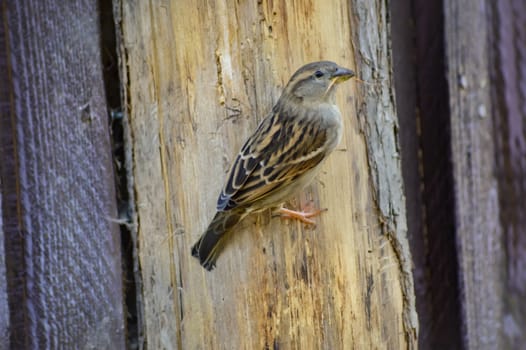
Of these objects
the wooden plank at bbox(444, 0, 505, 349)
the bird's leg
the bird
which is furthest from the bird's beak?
the bird's leg

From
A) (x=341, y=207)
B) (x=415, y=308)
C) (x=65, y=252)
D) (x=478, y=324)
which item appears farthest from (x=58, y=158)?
(x=478, y=324)

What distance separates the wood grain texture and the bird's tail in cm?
5

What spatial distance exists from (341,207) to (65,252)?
107 cm

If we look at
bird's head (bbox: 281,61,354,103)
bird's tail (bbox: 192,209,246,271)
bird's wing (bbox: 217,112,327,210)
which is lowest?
bird's tail (bbox: 192,209,246,271)

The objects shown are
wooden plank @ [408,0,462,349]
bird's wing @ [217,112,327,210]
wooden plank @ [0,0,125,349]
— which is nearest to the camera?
wooden plank @ [0,0,125,349]

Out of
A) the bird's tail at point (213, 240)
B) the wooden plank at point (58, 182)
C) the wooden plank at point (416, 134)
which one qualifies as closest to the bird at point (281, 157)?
the bird's tail at point (213, 240)

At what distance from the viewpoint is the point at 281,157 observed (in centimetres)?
268

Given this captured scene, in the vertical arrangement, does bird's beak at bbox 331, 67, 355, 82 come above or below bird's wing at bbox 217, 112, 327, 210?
above

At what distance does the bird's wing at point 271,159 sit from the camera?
2.40m

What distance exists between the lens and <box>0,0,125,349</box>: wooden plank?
85.7 inches

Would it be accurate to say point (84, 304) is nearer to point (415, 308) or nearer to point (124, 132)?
point (124, 132)

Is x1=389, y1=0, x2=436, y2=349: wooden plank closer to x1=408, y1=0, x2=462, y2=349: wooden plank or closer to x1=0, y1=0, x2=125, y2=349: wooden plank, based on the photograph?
x1=408, y1=0, x2=462, y2=349: wooden plank

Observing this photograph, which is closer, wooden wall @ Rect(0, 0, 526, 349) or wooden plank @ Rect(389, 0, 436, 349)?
wooden wall @ Rect(0, 0, 526, 349)

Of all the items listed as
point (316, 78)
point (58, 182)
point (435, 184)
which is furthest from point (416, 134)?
point (58, 182)
